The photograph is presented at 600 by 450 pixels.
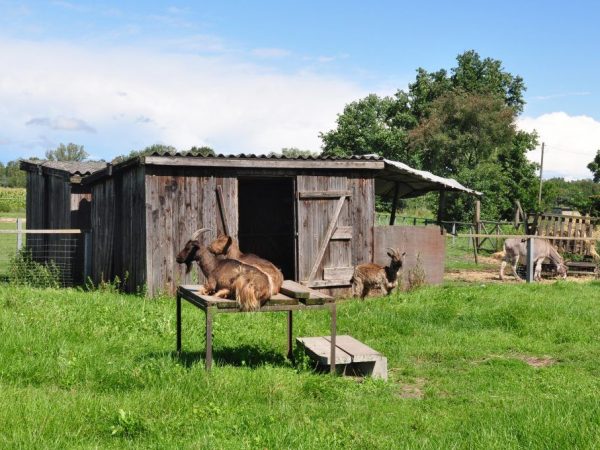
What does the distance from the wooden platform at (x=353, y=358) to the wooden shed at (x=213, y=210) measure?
6443mm

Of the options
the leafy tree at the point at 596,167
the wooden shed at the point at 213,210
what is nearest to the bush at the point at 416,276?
the wooden shed at the point at 213,210

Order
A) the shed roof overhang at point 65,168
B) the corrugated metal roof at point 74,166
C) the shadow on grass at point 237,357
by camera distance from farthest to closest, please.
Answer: the corrugated metal roof at point 74,166
the shed roof overhang at point 65,168
the shadow on grass at point 237,357

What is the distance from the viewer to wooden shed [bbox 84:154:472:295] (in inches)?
546

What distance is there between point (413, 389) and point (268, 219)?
13.0m

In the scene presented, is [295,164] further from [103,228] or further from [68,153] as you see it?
[68,153]

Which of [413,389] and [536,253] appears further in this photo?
[536,253]

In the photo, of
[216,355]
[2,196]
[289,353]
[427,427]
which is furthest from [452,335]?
[2,196]

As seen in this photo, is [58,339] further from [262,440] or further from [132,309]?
[262,440]

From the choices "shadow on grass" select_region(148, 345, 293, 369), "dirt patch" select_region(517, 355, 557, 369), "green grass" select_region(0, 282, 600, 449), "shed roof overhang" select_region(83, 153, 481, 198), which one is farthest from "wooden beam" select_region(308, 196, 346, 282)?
"dirt patch" select_region(517, 355, 557, 369)

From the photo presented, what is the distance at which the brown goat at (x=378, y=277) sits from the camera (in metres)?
14.1

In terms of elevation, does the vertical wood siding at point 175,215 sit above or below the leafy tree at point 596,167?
below

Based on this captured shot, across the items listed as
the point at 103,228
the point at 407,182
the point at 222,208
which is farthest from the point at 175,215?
the point at 407,182

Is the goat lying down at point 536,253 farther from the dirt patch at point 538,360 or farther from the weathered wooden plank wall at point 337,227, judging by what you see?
the dirt patch at point 538,360

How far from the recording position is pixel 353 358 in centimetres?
761
